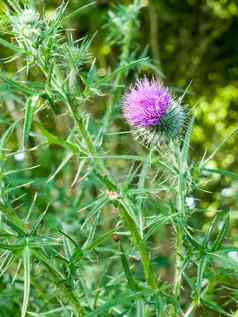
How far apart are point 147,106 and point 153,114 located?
0.9 inches

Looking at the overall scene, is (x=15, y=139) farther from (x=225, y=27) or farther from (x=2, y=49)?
(x=225, y=27)

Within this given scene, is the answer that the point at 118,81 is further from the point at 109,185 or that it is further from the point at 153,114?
the point at 109,185

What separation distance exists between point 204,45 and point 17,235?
2.92 m

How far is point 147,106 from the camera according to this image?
3.95 ft

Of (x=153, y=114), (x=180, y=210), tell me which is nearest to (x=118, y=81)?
(x=153, y=114)

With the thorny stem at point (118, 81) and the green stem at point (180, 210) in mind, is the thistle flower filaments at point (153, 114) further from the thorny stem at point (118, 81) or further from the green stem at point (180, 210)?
the thorny stem at point (118, 81)

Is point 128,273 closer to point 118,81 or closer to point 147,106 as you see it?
point 147,106

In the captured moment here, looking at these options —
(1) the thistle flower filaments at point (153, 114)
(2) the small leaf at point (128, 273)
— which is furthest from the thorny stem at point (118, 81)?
(2) the small leaf at point (128, 273)

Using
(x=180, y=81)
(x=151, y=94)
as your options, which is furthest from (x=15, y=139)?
(x=151, y=94)

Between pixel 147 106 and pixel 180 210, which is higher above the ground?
pixel 147 106

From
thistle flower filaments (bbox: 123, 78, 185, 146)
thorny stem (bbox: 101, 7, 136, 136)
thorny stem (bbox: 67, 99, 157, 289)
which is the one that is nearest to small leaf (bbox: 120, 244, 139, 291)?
thorny stem (bbox: 67, 99, 157, 289)

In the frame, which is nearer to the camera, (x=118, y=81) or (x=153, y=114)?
(x=153, y=114)

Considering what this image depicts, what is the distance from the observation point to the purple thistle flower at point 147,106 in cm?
121

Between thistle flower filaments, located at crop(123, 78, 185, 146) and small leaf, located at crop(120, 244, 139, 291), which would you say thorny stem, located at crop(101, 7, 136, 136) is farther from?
small leaf, located at crop(120, 244, 139, 291)
